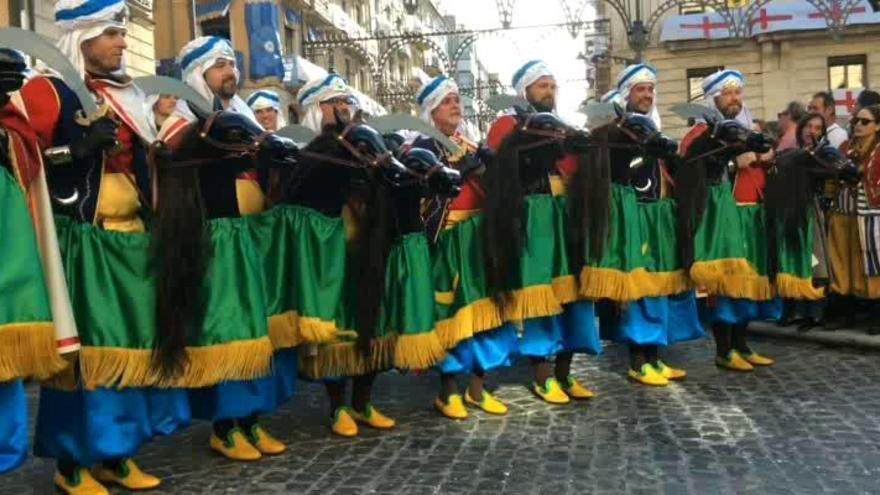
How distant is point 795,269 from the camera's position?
6438 mm

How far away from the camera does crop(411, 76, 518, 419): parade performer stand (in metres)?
5.38

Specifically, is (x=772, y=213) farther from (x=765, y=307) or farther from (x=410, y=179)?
(x=410, y=179)

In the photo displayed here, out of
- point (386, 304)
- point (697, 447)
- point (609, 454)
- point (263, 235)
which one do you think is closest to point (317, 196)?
point (263, 235)

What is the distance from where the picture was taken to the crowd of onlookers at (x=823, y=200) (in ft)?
24.3

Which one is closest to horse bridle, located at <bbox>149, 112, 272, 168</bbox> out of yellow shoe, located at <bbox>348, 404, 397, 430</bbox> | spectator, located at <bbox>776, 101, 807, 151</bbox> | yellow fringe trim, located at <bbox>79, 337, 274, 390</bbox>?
yellow fringe trim, located at <bbox>79, 337, 274, 390</bbox>

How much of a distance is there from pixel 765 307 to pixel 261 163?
3.86 m

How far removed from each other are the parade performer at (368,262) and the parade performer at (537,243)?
52cm

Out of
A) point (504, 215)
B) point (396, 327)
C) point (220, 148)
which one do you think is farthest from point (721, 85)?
point (220, 148)

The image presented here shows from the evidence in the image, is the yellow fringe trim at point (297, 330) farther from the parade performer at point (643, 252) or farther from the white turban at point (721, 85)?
the white turban at point (721, 85)

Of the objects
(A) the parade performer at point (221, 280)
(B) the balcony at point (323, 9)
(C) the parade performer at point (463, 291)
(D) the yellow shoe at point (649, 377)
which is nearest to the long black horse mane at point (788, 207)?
(D) the yellow shoe at point (649, 377)

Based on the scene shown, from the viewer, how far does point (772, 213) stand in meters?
6.45

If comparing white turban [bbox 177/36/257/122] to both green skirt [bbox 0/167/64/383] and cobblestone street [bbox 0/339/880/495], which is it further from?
cobblestone street [bbox 0/339/880/495]

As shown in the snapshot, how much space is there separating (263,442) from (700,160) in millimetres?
3349

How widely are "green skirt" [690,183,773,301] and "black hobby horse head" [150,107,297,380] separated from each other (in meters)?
2.98
